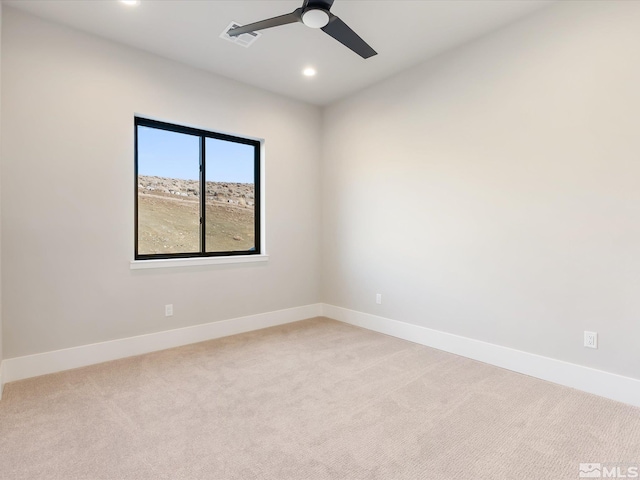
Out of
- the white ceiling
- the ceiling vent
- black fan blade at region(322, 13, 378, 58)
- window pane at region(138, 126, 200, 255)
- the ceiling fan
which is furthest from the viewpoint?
window pane at region(138, 126, 200, 255)

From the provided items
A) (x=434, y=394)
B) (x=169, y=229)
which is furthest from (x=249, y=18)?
(x=434, y=394)

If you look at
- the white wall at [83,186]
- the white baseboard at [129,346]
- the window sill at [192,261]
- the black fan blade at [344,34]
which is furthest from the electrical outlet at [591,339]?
the white wall at [83,186]

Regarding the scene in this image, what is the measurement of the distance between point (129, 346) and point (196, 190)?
1679 millimetres

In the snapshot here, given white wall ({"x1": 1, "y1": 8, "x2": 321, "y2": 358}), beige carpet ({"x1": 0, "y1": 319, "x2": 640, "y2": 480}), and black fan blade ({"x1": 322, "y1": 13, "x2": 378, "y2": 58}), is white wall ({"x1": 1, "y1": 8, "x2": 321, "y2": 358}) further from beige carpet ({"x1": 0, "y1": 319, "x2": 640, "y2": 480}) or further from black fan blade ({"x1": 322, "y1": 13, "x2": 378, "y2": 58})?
black fan blade ({"x1": 322, "y1": 13, "x2": 378, "y2": 58})

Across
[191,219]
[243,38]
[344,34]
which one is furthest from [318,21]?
[191,219]

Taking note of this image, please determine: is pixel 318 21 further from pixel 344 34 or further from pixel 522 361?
pixel 522 361

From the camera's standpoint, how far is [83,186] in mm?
2846

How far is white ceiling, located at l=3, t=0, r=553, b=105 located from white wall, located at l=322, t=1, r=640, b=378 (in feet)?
0.91

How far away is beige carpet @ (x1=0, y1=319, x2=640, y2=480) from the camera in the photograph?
1.62 m

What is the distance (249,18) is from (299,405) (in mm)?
2904

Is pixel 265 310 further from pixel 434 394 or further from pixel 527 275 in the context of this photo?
pixel 527 275

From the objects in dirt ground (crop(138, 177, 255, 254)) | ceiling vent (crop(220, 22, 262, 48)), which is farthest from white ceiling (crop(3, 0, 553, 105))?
dirt ground (crop(138, 177, 255, 254))

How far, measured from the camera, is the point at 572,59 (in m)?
2.44

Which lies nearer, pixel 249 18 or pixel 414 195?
pixel 249 18
